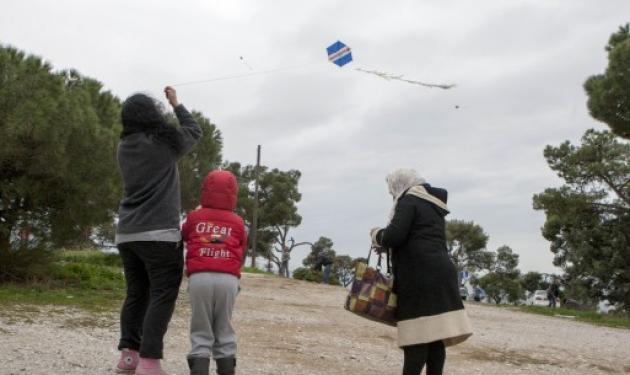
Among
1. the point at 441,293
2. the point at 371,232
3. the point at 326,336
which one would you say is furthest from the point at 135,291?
the point at 326,336

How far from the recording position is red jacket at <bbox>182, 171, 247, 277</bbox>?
365 cm

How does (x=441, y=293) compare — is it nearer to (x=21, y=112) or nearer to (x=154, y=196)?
(x=154, y=196)

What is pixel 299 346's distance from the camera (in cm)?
628

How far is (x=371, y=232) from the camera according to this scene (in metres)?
3.97

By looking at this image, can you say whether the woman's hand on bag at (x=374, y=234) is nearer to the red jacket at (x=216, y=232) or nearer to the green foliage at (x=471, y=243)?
the red jacket at (x=216, y=232)

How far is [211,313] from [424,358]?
122 cm

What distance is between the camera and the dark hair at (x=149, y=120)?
385 cm

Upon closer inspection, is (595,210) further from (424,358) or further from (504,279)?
(504,279)

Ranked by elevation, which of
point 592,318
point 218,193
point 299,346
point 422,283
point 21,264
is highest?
point 218,193

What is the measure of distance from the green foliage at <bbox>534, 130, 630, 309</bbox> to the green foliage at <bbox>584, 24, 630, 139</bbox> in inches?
136

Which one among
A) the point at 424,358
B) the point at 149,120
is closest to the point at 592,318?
the point at 424,358

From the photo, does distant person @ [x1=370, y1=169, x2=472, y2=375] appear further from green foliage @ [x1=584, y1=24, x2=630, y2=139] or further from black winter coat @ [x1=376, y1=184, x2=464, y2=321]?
green foliage @ [x1=584, y1=24, x2=630, y2=139]

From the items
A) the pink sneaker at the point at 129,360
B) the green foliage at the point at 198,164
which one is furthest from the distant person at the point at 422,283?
the green foliage at the point at 198,164

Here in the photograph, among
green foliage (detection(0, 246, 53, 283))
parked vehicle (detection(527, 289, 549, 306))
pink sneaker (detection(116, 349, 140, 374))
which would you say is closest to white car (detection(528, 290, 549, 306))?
parked vehicle (detection(527, 289, 549, 306))
